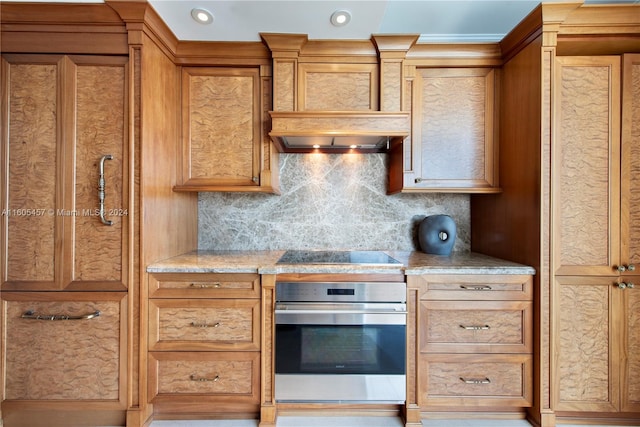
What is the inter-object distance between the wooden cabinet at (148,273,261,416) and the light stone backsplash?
68cm

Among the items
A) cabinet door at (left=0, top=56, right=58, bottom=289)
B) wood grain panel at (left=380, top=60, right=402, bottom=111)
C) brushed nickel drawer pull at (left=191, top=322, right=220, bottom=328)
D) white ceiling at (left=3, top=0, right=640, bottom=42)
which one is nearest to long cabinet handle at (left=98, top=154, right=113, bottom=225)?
cabinet door at (left=0, top=56, right=58, bottom=289)

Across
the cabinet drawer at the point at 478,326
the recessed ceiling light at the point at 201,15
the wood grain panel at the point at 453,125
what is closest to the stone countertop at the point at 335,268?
the cabinet drawer at the point at 478,326

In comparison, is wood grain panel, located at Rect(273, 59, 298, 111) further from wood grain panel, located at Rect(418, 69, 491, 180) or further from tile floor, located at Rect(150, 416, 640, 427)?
tile floor, located at Rect(150, 416, 640, 427)

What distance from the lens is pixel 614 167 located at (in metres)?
1.53

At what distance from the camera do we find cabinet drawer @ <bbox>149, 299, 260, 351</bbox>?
1566 mm

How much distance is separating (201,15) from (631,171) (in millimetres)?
2496

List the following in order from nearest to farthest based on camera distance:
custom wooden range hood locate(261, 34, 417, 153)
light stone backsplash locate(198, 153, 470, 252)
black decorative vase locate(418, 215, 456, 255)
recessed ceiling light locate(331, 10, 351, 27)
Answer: recessed ceiling light locate(331, 10, 351, 27) → custom wooden range hood locate(261, 34, 417, 153) → black decorative vase locate(418, 215, 456, 255) → light stone backsplash locate(198, 153, 470, 252)

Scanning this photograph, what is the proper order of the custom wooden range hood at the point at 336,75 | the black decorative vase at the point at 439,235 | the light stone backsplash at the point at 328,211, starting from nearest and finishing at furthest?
the custom wooden range hood at the point at 336,75
the black decorative vase at the point at 439,235
the light stone backsplash at the point at 328,211

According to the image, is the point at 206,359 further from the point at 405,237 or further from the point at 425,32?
the point at 425,32

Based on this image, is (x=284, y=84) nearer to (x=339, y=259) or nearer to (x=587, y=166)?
→ (x=339, y=259)

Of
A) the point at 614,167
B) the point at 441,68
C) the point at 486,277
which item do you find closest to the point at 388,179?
the point at 441,68

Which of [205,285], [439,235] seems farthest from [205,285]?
[439,235]

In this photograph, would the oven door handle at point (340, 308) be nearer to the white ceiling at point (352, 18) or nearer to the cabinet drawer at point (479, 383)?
the cabinet drawer at point (479, 383)

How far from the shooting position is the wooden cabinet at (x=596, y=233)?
153 centimetres
